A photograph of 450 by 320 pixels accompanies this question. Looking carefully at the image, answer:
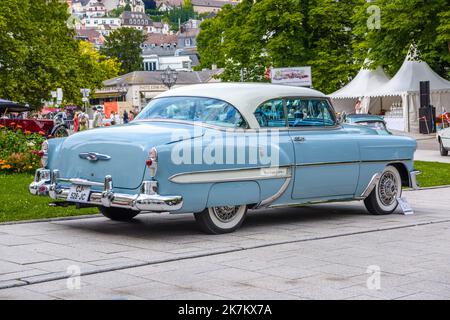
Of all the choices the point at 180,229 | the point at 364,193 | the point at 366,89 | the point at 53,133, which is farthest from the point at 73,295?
the point at 366,89

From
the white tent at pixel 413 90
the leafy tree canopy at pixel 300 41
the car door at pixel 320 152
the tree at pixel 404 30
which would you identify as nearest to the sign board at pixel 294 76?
the tree at pixel 404 30

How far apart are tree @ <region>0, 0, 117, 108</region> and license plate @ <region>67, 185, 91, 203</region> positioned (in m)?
41.6

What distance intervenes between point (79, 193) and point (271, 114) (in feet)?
8.44

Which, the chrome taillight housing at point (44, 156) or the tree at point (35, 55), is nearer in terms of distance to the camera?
the chrome taillight housing at point (44, 156)

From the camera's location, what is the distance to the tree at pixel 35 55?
170 ft

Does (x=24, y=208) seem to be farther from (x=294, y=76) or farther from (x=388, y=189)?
(x=294, y=76)

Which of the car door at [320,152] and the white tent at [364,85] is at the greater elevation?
the white tent at [364,85]

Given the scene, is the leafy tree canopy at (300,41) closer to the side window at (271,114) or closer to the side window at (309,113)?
the side window at (309,113)

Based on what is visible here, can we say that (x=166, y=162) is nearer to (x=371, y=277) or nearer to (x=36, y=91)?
(x=371, y=277)

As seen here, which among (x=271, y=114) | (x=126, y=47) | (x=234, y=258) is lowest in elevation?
(x=234, y=258)

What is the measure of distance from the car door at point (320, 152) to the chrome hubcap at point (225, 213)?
916mm

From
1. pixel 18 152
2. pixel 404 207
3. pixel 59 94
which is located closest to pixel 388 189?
pixel 404 207

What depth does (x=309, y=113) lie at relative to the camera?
11500mm

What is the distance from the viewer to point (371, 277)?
24.4 ft
